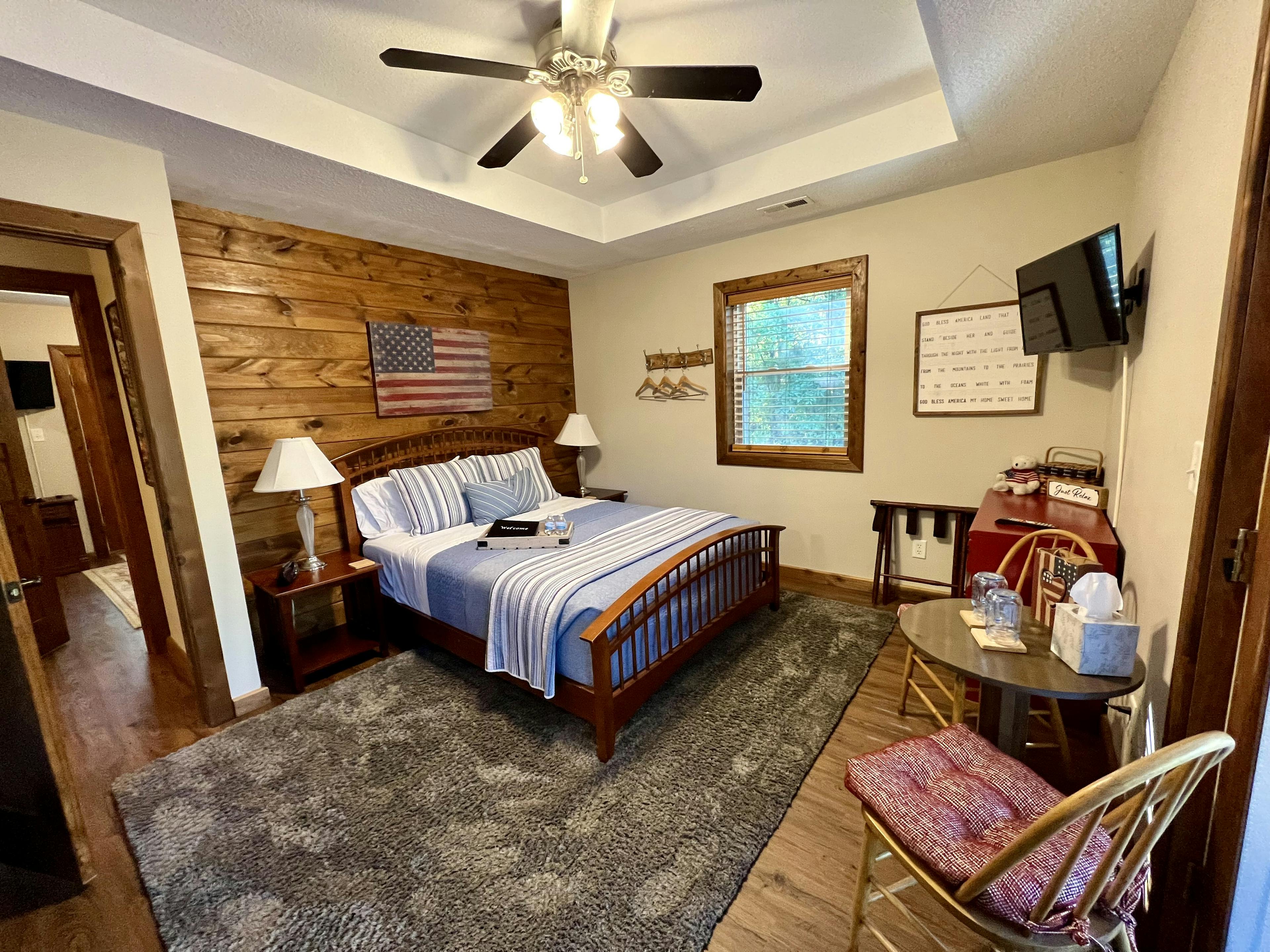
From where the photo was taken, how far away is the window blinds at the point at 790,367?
338 cm

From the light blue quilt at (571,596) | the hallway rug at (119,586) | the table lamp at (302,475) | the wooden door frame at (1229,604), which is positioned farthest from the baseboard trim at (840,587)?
the hallway rug at (119,586)

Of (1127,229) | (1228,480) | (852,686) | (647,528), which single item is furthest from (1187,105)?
(647,528)

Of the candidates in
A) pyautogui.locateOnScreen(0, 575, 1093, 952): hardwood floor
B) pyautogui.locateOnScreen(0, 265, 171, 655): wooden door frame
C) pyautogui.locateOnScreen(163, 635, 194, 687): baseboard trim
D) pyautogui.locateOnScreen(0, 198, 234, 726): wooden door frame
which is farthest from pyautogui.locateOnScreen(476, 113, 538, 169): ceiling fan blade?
pyautogui.locateOnScreen(163, 635, 194, 687): baseboard trim

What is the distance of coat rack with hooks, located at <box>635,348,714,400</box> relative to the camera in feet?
12.8

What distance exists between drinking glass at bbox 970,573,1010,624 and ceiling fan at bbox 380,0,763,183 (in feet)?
5.68

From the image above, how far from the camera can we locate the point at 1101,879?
2.60 feet

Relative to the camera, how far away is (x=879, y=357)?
318cm

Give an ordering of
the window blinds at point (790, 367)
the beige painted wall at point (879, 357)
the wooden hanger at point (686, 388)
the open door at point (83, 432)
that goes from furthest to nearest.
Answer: the open door at point (83, 432) → the wooden hanger at point (686, 388) → the window blinds at point (790, 367) → the beige painted wall at point (879, 357)

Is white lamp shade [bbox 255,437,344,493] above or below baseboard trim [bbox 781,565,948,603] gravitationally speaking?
above

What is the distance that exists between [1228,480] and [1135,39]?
65.2 inches

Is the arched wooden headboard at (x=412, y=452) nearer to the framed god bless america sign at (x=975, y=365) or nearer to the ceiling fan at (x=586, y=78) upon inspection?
the ceiling fan at (x=586, y=78)

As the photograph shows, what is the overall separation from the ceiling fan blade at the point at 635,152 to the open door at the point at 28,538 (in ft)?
11.6

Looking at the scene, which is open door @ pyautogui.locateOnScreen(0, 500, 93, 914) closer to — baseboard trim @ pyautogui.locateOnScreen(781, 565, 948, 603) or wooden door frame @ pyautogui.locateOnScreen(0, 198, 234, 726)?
wooden door frame @ pyautogui.locateOnScreen(0, 198, 234, 726)

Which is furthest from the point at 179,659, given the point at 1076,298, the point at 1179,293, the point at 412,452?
the point at 1076,298
